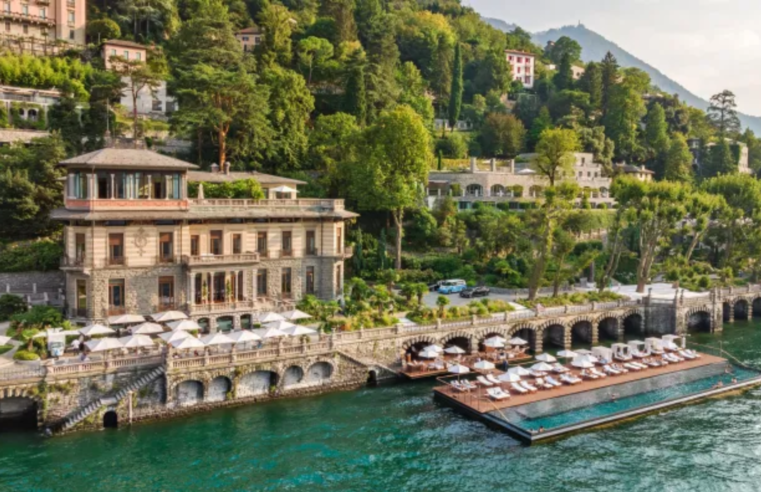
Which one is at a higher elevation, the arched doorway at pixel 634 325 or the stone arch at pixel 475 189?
the stone arch at pixel 475 189

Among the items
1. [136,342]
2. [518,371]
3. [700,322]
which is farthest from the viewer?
[700,322]

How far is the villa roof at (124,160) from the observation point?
143 feet

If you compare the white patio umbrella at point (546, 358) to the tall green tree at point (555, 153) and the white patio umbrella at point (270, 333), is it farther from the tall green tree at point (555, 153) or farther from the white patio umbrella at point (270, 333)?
the tall green tree at point (555, 153)

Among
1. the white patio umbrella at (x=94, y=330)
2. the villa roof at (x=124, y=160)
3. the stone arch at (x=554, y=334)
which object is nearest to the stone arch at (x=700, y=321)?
the stone arch at (x=554, y=334)

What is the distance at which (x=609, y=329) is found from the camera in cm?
5794

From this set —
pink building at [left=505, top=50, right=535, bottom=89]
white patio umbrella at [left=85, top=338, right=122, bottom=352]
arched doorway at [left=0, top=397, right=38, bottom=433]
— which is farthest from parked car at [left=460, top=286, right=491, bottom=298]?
→ pink building at [left=505, top=50, right=535, bottom=89]

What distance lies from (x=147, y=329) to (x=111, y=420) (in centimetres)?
691

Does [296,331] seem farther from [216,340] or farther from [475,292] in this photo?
[475,292]

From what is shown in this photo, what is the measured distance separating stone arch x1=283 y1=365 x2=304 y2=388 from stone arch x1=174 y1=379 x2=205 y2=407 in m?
5.14

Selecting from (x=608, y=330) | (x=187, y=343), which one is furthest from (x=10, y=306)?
(x=608, y=330)

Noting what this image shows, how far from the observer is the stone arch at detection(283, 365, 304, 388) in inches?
1588

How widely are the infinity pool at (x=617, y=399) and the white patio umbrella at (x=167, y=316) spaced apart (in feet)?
70.2

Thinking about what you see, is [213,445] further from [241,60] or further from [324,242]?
[241,60]

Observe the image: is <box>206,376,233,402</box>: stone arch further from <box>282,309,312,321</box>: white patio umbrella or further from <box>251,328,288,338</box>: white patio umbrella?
<box>282,309,312,321</box>: white patio umbrella
